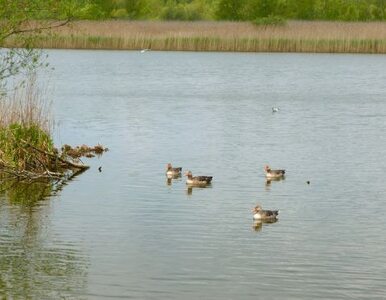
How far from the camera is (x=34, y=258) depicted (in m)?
17.1

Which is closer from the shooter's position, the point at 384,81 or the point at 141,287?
the point at 141,287

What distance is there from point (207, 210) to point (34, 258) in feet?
16.7

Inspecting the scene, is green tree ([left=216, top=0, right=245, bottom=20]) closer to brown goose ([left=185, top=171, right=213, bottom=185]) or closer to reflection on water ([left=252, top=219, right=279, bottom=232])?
brown goose ([left=185, top=171, right=213, bottom=185])

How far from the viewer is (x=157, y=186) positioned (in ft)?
78.7

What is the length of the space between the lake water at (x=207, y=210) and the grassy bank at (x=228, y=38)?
2554 cm

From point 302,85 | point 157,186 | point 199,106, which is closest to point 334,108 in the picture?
point 199,106

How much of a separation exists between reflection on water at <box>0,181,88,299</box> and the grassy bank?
48633 millimetres

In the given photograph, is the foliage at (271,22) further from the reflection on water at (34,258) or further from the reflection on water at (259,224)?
the reflection on water at (259,224)

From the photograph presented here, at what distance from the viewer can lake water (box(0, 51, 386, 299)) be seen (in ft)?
52.2

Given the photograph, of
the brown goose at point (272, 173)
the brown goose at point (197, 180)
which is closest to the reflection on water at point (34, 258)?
the brown goose at point (197, 180)

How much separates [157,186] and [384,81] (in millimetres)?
35328

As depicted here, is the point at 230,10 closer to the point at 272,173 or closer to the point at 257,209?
the point at 272,173

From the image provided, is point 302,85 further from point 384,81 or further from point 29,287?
point 29,287

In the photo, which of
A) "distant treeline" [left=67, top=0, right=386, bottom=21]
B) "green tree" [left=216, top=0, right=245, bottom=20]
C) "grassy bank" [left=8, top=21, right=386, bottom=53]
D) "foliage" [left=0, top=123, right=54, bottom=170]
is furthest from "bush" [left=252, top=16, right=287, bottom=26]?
"foliage" [left=0, top=123, right=54, bottom=170]
